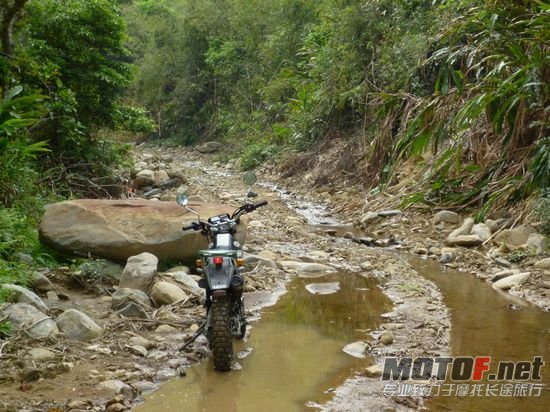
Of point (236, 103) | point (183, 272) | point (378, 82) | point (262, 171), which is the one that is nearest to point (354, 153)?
point (378, 82)

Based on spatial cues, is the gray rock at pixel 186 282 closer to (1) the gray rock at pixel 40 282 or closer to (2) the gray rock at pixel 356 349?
(1) the gray rock at pixel 40 282

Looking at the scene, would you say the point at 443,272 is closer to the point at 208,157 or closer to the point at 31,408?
the point at 31,408

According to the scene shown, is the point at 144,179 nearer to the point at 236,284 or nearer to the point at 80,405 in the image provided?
the point at 236,284

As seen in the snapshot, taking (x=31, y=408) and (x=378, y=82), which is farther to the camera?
(x=378, y=82)

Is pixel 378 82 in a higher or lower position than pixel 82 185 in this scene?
higher

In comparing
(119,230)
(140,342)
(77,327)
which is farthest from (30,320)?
(119,230)

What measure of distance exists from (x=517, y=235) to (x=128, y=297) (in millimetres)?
5013

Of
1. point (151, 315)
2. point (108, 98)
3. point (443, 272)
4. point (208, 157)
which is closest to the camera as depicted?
point (151, 315)

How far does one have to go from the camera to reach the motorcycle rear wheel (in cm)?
420

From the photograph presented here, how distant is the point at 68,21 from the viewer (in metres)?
10.1

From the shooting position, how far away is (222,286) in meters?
4.29

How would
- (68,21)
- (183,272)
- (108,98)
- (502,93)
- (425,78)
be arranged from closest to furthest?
(183,272) < (502,93) < (68,21) < (108,98) < (425,78)

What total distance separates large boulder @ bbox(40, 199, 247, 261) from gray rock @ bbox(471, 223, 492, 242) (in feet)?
12.4

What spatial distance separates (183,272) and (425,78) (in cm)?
786
